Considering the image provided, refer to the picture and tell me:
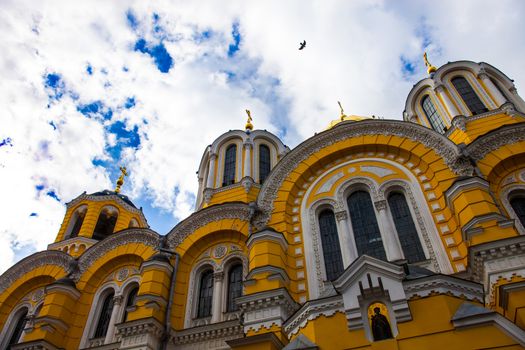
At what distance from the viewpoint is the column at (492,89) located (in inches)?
837

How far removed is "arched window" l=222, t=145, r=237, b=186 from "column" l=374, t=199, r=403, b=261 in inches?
379

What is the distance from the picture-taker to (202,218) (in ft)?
67.2

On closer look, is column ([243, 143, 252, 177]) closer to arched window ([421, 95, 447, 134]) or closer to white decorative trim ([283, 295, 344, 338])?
arched window ([421, 95, 447, 134])

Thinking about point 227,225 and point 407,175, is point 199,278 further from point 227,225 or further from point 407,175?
point 407,175

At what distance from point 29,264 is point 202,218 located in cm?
1082

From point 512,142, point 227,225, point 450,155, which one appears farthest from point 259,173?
point 512,142

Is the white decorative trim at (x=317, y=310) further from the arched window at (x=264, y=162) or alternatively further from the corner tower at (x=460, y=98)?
the arched window at (x=264, y=162)

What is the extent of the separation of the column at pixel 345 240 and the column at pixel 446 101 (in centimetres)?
865

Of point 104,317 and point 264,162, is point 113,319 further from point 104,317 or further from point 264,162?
point 264,162

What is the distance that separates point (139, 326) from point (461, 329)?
1123 centimetres

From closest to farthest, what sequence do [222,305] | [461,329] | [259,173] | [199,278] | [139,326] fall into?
[461,329] → [139,326] → [222,305] → [199,278] → [259,173]

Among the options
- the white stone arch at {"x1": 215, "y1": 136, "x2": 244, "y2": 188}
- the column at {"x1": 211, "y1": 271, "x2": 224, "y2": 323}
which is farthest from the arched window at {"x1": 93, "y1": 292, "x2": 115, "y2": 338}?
the white stone arch at {"x1": 215, "y1": 136, "x2": 244, "y2": 188}

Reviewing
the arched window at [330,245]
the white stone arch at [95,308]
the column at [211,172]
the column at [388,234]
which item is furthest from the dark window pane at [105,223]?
the column at [388,234]

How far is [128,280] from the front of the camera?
20.4m
